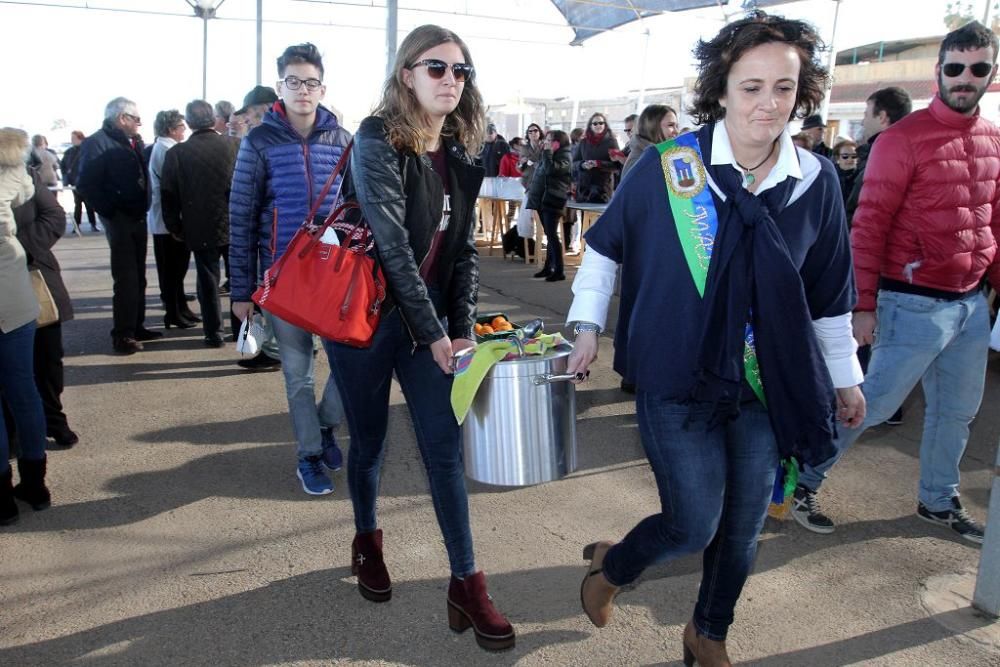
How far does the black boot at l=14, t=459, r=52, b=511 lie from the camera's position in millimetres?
4035

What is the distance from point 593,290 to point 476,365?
437 mm

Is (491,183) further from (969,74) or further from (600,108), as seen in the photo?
(969,74)

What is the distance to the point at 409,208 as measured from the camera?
2.69m

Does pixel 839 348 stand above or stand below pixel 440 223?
below

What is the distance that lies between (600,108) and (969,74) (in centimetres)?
1861

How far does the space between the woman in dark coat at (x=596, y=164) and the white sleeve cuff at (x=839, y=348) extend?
30.5 ft

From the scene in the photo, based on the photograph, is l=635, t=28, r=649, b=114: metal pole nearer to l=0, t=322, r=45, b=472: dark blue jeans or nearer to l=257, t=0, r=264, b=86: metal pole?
l=257, t=0, r=264, b=86: metal pole

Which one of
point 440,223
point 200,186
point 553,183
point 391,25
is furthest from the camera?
point 553,183

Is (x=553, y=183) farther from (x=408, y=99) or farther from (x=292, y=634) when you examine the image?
(x=292, y=634)

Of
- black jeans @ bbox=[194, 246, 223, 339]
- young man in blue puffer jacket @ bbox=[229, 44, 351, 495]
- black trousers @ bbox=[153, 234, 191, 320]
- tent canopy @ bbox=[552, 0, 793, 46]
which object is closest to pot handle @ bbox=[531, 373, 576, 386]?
young man in blue puffer jacket @ bbox=[229, 44, 351, 495]

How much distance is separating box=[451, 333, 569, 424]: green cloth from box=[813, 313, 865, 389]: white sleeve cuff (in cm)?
86

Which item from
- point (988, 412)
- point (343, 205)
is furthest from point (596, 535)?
point (988, 412)

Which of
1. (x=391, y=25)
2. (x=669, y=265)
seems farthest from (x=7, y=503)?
(x=391, y=25)

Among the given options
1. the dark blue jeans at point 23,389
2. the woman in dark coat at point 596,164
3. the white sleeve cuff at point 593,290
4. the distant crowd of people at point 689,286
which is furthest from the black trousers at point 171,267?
the white sleeve cuff at point 593,290
